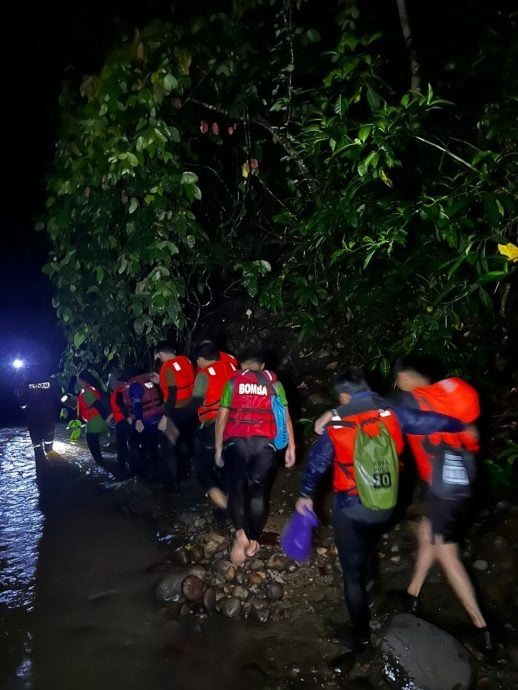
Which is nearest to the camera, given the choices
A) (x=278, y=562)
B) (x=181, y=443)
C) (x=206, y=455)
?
(x=278, y=562)

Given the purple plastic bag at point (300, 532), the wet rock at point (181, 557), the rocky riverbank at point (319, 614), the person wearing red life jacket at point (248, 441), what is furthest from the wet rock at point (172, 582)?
the purple plastic bag at point (300, 532)

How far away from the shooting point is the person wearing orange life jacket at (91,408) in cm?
782

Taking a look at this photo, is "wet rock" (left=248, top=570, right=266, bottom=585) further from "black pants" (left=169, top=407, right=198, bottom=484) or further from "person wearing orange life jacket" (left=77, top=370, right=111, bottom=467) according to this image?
"person wearing orange life jacket" (left=77, top=370, right=111, bottom=467)

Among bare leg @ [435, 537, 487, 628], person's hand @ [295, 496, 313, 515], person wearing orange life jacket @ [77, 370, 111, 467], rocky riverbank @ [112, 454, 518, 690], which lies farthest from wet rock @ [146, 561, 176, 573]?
person wearing orange life jacket @ [77, 370, 111, 467]

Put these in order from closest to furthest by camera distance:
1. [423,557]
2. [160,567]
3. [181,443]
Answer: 1. [423,557]
2. [160,567]
3. [181,443]

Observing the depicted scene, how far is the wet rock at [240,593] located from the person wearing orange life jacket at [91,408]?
4189mm

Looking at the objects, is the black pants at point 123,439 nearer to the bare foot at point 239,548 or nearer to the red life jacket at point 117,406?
the red life jacket at point 117,406

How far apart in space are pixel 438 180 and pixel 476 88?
45.8 inches

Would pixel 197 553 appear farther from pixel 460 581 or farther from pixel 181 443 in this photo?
pixel 460 581

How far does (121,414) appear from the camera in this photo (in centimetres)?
737

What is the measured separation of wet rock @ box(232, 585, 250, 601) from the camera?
4257 mm

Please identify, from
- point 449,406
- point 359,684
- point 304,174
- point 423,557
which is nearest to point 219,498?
point 423,557

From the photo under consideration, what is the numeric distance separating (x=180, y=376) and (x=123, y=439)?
1875 mm

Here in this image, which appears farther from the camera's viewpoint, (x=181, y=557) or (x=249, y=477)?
(x=181, y=557)
